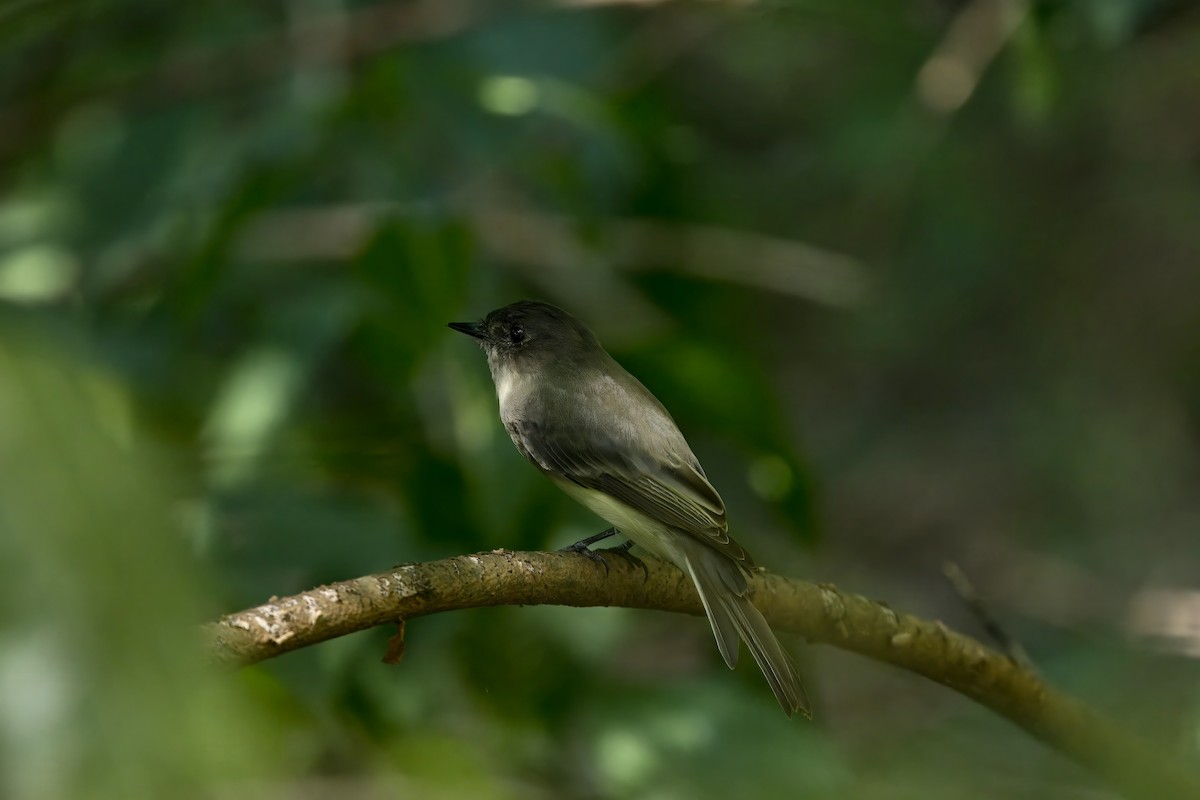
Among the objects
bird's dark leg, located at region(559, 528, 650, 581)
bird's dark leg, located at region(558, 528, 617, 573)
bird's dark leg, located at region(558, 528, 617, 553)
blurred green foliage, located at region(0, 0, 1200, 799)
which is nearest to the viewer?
blurred green foliage, located at region(0, 0, 1200, 799)

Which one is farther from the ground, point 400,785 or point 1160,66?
point 1160,66

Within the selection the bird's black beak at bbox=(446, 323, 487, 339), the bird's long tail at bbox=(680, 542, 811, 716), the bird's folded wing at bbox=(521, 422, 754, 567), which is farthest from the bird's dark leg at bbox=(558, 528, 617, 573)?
the bird's black beak at bbox=(446, 323, 487, 339)

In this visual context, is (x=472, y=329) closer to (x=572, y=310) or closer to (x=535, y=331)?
(x=535, y=331)

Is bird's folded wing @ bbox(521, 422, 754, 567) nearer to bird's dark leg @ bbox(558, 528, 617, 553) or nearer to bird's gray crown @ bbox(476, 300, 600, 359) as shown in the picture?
bird's dark leg @ bbox(558, 528, 617, 553)

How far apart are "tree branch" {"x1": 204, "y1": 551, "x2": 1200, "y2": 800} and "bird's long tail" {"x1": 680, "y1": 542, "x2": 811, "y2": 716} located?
4cm

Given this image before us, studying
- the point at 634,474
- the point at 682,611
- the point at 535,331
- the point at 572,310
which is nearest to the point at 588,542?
the point at 634,474

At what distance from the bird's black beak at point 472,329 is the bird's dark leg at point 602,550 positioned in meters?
0.83

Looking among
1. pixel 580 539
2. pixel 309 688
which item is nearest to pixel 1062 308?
pixel 580 539

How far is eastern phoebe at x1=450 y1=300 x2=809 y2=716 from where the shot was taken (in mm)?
2914

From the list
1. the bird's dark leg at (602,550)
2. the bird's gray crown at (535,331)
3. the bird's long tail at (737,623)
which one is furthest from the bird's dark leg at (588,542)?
the bird's gray crown at (535,331)

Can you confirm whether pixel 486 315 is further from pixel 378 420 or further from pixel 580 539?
pixel 580 539

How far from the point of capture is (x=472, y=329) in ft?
13.2

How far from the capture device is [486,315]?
167 inches

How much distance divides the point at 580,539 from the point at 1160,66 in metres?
4.82
